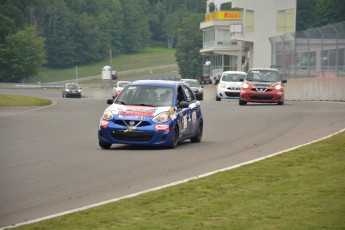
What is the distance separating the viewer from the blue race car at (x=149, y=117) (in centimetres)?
1892

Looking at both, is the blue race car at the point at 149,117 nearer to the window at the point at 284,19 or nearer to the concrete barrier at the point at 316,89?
the concrete barrier at the point at 316,89

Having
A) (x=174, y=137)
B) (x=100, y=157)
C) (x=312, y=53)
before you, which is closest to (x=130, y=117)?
(x=174, y=137)

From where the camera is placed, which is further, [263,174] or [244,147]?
[244,147]

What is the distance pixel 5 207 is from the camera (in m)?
11.2

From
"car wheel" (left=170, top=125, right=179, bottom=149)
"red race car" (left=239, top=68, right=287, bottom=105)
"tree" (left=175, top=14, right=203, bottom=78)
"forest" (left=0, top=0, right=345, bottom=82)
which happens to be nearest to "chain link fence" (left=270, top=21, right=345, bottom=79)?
"red race car" (left=239, top=68, right=287, bottom=105)

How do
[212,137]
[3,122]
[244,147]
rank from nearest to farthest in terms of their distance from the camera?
[244,147], [212,137], [3,122]

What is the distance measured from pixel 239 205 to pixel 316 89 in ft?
124

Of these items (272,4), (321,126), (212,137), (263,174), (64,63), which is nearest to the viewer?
(263,174)

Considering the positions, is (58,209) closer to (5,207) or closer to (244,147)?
(5,207)

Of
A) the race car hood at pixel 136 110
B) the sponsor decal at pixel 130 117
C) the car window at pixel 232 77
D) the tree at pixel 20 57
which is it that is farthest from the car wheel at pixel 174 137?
the tree at pixel 20 57

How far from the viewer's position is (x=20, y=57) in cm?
15288

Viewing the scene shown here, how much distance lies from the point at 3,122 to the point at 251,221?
21.8 m

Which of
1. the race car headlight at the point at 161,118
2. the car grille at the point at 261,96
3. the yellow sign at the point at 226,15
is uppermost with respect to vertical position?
the yellow sign at the point at 226,15

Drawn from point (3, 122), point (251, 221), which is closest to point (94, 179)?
point (251, 221)
